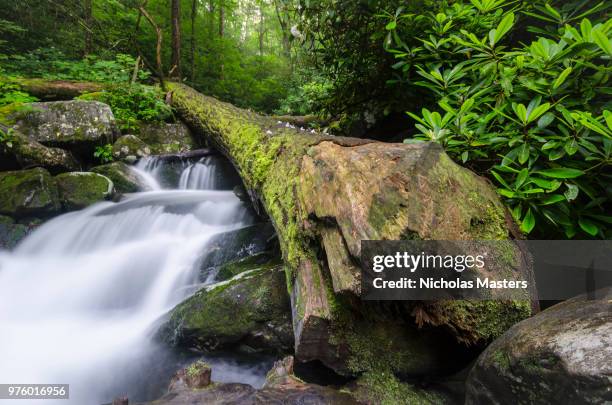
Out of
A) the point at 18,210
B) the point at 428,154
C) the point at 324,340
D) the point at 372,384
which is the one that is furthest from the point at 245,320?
the point at 18,210

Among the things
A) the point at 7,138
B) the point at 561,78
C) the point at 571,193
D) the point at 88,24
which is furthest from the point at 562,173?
the point at 88,24

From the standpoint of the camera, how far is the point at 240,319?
289cm

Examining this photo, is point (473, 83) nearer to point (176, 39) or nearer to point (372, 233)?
point (372, 233)

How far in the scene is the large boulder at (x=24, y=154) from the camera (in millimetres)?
5203

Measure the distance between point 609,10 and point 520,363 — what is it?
291 cm

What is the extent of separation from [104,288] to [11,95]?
4989 mm

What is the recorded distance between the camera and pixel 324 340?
200 centimetres

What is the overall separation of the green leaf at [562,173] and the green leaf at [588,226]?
285 mm

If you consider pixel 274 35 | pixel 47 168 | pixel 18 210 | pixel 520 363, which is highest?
pixel 274 35

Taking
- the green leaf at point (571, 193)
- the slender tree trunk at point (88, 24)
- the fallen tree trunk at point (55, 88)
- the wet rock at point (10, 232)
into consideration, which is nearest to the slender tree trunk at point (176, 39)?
the slender tree trunk at point (88, 24)

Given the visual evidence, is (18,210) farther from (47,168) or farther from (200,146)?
(200,146)

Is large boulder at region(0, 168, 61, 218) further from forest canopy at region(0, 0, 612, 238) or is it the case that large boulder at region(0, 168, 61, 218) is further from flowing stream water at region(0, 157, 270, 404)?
forest canopy at region(0, 0, 612, 238)

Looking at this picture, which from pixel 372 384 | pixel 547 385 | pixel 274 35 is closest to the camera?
pixel 547 385

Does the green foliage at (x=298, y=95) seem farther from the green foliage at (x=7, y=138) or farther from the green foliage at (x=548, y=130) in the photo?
the green foliage at (x=548, y=130)
